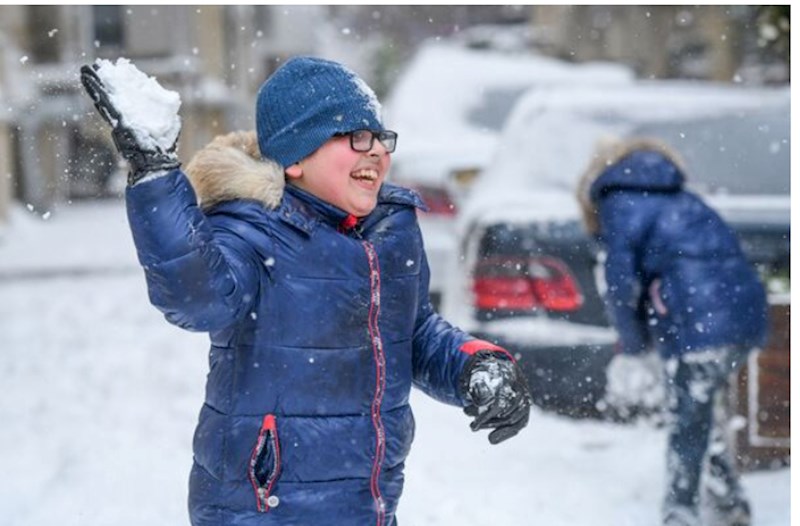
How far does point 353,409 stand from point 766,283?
2.83 m

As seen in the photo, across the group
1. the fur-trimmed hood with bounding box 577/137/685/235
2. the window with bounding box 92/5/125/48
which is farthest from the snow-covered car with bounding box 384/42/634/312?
the window with bounding box 92/5/125/48

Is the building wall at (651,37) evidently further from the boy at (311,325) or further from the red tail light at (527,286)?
the boy at (311,325)

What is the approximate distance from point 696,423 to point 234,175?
2.28 meters

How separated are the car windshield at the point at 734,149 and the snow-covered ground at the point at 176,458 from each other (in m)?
1.25

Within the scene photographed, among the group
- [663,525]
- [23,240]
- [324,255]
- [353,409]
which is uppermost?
[324,255]

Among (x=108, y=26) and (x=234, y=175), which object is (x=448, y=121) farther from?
(x=108, y=26)

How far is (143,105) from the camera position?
1992mm

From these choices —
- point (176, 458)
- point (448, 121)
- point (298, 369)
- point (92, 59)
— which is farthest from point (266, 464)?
point (92, 59)

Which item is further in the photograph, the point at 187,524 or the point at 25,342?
the point at 25,342

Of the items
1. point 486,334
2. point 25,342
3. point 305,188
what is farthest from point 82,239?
point 305,188

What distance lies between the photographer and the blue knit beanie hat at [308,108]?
2.26m

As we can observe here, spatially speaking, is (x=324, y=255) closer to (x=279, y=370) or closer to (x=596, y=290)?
(x=279, y=370)

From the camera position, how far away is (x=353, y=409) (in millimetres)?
2260

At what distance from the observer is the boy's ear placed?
2.30 metres
